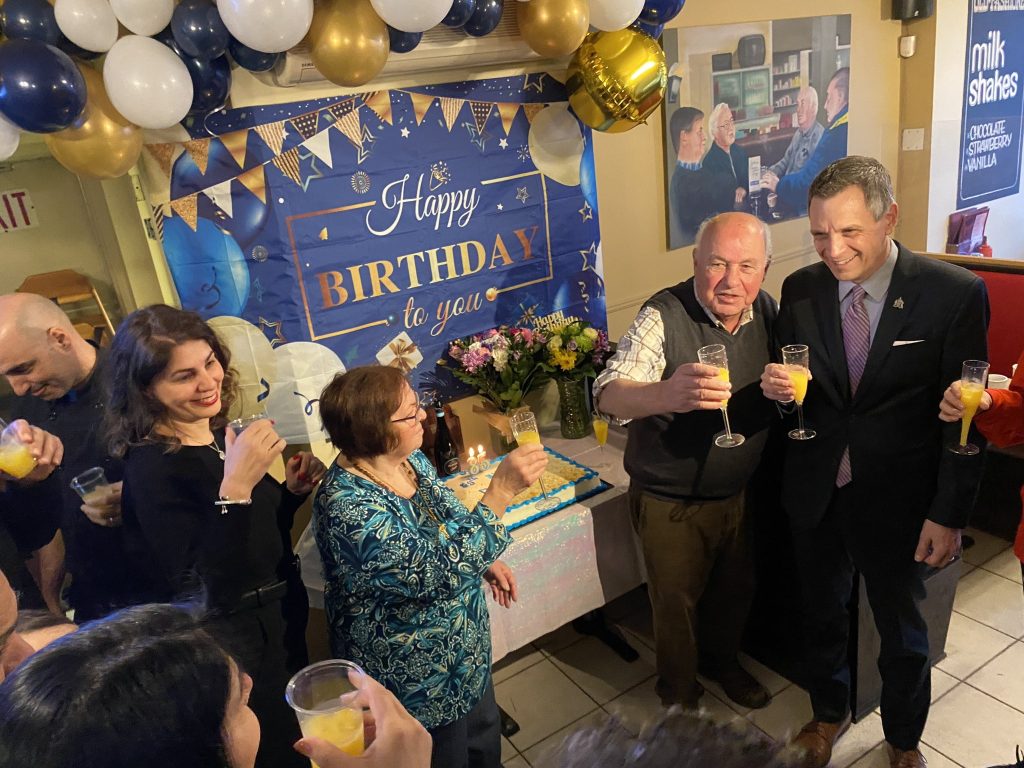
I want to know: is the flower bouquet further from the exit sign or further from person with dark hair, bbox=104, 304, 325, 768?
the exit sign

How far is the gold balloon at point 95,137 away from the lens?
6.45 ft

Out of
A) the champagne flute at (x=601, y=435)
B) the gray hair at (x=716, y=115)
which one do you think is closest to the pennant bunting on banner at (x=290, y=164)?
the champagne flute at (x=601, y=435)

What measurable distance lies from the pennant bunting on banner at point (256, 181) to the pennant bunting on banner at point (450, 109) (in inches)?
28.1

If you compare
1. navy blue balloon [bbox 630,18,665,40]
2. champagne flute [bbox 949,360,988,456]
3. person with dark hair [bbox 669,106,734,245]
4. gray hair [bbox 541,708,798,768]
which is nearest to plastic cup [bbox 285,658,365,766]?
gray hair [bbox 541,708,798,768]

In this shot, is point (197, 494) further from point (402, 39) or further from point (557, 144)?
point (557, 144)

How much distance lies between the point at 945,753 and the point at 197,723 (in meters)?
2.48

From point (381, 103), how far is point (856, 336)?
175 centimetres

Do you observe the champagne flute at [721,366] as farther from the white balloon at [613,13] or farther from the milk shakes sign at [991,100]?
the milk shakes sign at [991,100]

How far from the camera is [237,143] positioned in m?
2.34

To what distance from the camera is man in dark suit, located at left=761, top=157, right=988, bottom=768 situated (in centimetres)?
192

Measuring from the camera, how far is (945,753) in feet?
7.72

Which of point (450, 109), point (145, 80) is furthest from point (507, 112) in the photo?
point (145, 80)

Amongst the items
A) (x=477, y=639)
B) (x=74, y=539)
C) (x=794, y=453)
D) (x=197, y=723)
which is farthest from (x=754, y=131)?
(x=197, y=723)

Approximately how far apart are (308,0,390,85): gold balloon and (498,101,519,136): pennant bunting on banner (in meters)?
0.74
